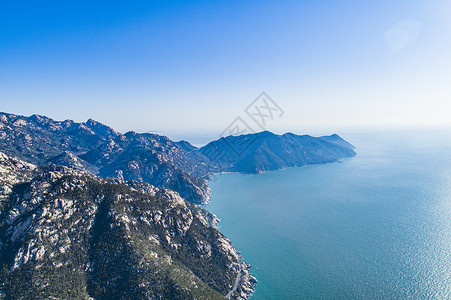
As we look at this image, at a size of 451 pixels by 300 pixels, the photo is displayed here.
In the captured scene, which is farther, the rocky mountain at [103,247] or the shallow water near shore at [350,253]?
the shallow water near shore at [350,253]

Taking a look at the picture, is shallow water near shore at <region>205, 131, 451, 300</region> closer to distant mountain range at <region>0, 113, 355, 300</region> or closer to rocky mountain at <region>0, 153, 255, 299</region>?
distant mountain range at <region>0, 113, 355, 300</region>

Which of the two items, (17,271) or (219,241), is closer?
(17,271)

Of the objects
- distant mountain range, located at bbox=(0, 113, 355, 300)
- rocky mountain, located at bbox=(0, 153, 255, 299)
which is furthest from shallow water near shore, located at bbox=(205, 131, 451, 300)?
rocky mountain, located at bbox=(0, 153, 255, 299)

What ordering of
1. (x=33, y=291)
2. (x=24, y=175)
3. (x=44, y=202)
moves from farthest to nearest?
(x=24, y=175)
(x=44, y=202)
(x=33, y=291)

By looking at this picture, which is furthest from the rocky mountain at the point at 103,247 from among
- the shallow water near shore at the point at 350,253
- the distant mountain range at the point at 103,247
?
the shallow water near shore at the point at 350,253

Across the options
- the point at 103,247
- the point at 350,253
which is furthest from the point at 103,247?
the point at 350,253

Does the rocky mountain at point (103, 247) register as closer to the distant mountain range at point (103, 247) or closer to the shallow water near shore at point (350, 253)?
the distant mountain range at point (103, 247)

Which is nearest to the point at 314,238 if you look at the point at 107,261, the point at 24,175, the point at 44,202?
the point at 107,261

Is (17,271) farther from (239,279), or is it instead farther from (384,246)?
(384,246)
